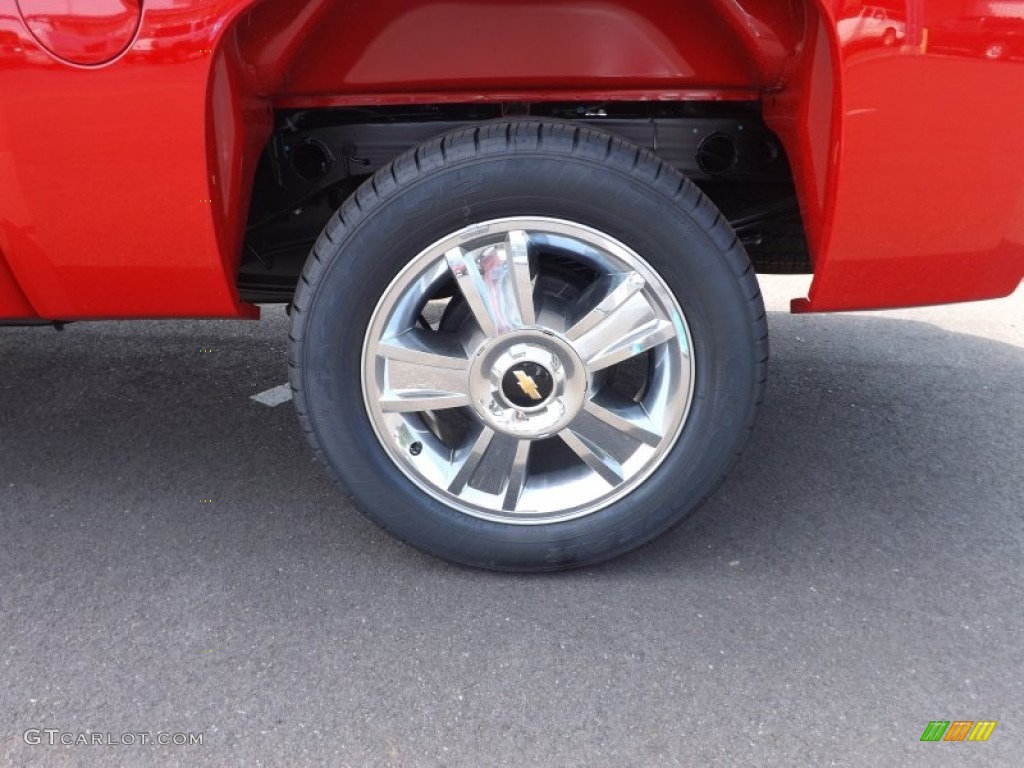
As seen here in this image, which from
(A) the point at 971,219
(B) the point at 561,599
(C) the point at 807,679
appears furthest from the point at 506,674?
(A) the point at 971,219

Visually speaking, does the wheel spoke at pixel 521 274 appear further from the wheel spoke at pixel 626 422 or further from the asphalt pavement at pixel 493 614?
the asphalt pavement at pixel 493 614

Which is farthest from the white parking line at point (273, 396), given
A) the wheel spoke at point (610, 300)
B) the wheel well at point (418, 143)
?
the wheel spoke at point (610, 300)

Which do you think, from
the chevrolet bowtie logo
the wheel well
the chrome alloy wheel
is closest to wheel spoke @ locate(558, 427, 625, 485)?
the chrome alloy wheel

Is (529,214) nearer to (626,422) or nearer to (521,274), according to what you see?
(521,274)

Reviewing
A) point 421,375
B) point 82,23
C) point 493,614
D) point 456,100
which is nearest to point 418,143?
point 456,100

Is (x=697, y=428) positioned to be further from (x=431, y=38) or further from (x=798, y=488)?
(x=431, y=38)

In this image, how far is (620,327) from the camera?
1799 millimetres

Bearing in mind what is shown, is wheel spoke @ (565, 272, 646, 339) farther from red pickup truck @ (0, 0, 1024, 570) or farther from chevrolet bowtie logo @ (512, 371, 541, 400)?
chevrolet bowtie logo @ (512, 371, 541, 400)

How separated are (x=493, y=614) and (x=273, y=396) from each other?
1.37m

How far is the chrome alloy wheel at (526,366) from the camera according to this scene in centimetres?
177

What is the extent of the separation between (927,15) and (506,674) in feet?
4.65

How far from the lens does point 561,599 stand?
1.87 meters

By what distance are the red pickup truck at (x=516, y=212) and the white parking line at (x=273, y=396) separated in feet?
3.05

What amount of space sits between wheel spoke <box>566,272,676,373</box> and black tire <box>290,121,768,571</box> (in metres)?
0.07
